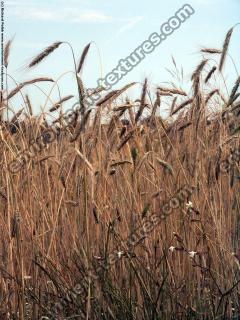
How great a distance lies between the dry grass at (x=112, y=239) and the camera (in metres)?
2.81

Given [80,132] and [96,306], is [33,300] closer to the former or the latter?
[96,306]

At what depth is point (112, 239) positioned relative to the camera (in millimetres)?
2941

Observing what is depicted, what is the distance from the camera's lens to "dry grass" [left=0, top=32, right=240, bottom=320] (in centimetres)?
281

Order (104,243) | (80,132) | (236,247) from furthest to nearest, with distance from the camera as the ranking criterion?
(236,247), (104,243), (80,132)

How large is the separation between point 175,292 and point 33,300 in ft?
2.06

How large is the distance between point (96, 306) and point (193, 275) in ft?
1.54

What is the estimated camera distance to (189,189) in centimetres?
304

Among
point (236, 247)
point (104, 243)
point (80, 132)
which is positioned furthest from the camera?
point (236, 247)

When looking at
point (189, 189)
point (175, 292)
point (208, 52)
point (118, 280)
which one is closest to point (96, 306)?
point (118, 280)

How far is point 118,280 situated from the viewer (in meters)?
2.89

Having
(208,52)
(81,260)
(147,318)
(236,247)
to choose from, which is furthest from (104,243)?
(208,52)

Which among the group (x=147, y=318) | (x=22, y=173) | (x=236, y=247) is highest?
(x=22, y=173)

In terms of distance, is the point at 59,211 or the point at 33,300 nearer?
the point at 33,300

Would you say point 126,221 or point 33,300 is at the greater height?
point 126,221
